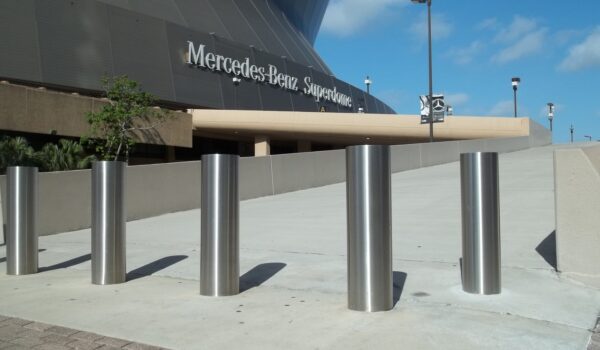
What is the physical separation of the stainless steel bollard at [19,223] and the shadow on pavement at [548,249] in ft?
22.0

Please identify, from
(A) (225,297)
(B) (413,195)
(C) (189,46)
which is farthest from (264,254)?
(C) (189,46)

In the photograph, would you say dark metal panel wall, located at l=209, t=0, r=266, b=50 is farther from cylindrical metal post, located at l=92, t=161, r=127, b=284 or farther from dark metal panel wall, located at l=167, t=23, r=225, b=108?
cylindrical metal post, located at l=92, t=161, r=127, b=284

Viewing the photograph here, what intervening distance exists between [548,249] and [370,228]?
3.45 metres

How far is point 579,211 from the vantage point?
18.5 feet

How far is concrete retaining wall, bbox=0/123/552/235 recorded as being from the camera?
11.7 metres

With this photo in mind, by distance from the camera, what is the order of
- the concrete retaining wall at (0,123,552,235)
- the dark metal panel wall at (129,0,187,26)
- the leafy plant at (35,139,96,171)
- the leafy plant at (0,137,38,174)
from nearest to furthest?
the concrete retaining wall at (0,123,552,235)
the leafy plant at (0,137,38,174)
the leafy plant at (35,139,96,171)
the dark metal panel wall at (129,0,187,26)

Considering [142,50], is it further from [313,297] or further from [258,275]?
[313,297]

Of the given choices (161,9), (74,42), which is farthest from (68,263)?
(161,9)

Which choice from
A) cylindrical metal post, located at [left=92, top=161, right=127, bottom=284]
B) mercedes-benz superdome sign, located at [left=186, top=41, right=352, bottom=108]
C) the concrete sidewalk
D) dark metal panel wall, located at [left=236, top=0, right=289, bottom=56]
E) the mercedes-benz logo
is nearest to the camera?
the concrete sidewalk

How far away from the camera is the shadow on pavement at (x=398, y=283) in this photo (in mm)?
5520

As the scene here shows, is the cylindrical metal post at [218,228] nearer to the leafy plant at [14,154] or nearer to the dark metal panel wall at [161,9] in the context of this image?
the leafy plant at [14,154]

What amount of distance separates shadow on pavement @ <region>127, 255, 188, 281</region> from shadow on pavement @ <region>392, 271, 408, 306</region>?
317 cm

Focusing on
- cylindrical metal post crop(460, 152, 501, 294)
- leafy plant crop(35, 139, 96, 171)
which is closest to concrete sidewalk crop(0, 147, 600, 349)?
cylindrical metal post crop(460, 152, 501, 294)

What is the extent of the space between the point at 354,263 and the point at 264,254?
326 centimetres
